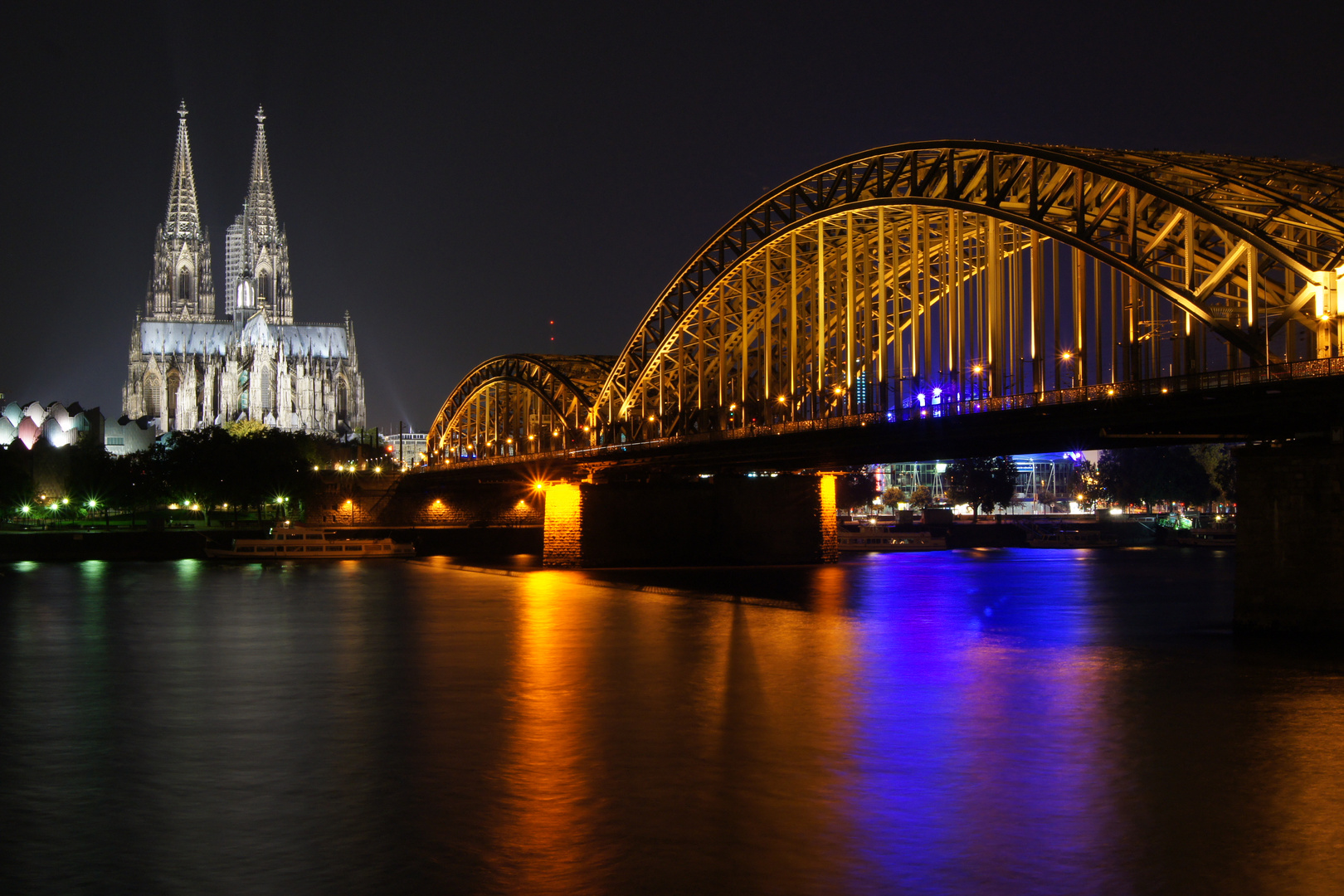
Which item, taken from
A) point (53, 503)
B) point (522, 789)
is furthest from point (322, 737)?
point (53, 503)

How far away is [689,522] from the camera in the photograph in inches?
3204

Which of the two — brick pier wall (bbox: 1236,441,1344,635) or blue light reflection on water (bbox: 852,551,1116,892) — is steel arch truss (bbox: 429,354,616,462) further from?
brick pier wall (bbox: 1236,441,1344,635)

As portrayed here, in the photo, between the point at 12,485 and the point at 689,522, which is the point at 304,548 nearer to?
the point at 12,485

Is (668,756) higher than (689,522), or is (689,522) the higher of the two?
(689,522)

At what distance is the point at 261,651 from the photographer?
42406 mm

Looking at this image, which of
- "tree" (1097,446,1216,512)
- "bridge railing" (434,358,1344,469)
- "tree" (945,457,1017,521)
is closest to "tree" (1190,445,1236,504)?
"tree" (1097,446,1216,512)

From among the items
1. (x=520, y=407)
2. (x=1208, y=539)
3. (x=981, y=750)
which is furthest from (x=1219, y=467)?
(x=981, y=750)

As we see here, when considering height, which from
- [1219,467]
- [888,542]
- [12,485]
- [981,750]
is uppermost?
[1219,467]

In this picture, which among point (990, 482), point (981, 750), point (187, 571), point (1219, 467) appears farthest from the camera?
point (990, 482)

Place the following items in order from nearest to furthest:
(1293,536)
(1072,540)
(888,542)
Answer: (1293,536) < (888,542) < (1072,540)

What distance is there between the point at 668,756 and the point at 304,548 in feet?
255

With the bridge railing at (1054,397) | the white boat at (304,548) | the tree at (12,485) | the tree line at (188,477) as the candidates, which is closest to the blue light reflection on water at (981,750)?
the bridge railing at (1054,397)

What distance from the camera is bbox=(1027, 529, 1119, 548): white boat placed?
409 feet

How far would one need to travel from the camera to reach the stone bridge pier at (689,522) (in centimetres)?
8138
